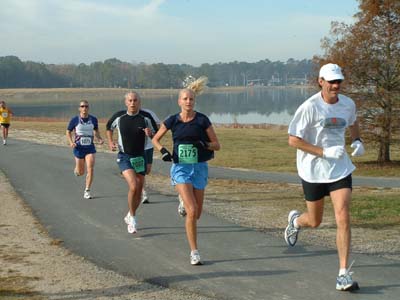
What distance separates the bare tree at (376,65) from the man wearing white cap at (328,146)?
54.0 ft

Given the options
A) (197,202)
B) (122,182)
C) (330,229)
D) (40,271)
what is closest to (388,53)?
(122,182)

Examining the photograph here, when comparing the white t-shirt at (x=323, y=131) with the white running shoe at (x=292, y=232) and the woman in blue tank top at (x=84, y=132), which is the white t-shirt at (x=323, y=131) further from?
the woman in blue tank top at (x=84, y=132)

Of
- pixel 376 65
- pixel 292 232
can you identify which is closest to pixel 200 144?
pixel 292 232

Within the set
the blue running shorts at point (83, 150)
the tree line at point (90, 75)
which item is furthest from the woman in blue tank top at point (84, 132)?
the tree line at point (90, 75)

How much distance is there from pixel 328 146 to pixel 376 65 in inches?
670

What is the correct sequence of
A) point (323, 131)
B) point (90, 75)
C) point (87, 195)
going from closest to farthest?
point (323, 131), point (87, 195), point (90, 75)

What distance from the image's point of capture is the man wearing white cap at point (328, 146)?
18.6ft

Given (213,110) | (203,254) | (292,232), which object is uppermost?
(292,232)

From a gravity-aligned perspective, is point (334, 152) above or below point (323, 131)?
below

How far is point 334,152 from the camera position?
5676 millimetres

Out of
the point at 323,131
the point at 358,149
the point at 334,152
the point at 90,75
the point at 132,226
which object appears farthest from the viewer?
the point at 90,75

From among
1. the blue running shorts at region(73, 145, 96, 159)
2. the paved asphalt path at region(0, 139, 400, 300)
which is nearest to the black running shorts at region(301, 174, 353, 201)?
the paved asphalt path at region(0, 139, 400, 300)

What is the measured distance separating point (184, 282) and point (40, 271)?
5.32 feet

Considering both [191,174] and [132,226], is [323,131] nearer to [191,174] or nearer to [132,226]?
[191,174]
